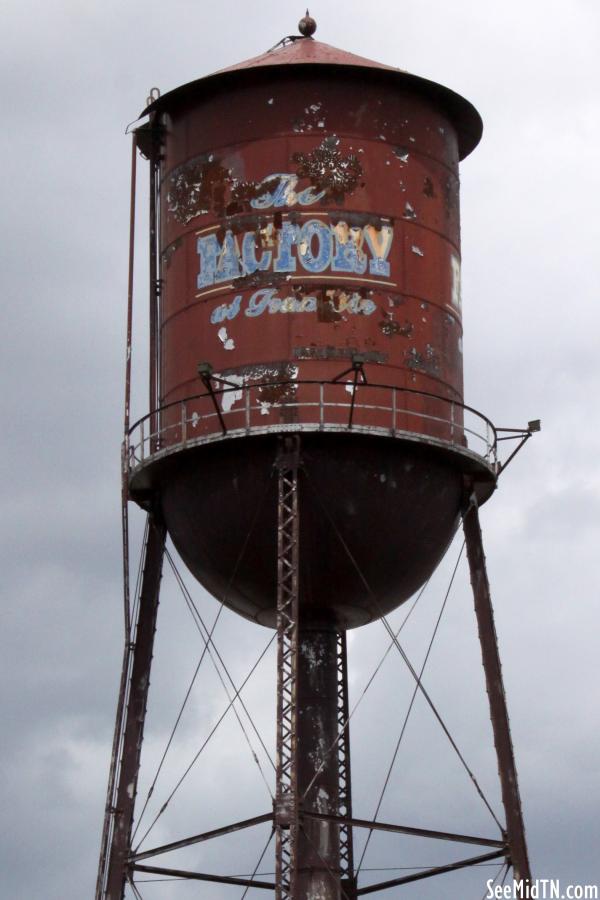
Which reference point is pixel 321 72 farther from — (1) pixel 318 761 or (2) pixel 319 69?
(1) pixel 318 761

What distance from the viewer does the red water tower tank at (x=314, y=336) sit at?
3192 centimetres

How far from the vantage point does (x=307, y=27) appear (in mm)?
35156

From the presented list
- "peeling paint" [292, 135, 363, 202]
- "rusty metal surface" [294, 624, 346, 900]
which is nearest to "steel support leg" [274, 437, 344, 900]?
"rusty metal surface" [294, 624, 346, 900]

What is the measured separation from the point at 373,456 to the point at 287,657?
2.89 m

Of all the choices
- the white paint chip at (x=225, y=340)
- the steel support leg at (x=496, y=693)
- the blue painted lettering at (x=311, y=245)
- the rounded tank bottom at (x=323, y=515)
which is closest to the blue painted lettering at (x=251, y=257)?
the blue painted lettering at (x=311, y=245)

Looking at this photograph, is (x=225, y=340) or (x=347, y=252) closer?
(x=347, y=252)

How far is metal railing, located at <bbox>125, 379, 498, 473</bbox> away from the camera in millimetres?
31750

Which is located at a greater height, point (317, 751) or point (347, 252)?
point (347, 252)

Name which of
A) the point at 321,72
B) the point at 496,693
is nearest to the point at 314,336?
the point at 321,72

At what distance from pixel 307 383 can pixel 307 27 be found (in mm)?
6094

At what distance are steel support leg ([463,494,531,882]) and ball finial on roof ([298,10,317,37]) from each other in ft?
23.6

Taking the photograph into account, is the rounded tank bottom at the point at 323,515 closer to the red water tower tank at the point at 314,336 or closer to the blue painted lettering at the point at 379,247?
the red water tower tank at the point at 314,336

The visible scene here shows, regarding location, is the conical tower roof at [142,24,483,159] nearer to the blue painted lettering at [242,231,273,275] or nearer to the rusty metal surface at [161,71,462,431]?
the rusty metal surface at [161,71,462,431]

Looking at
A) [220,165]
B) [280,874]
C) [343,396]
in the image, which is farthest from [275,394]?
[280,874]
